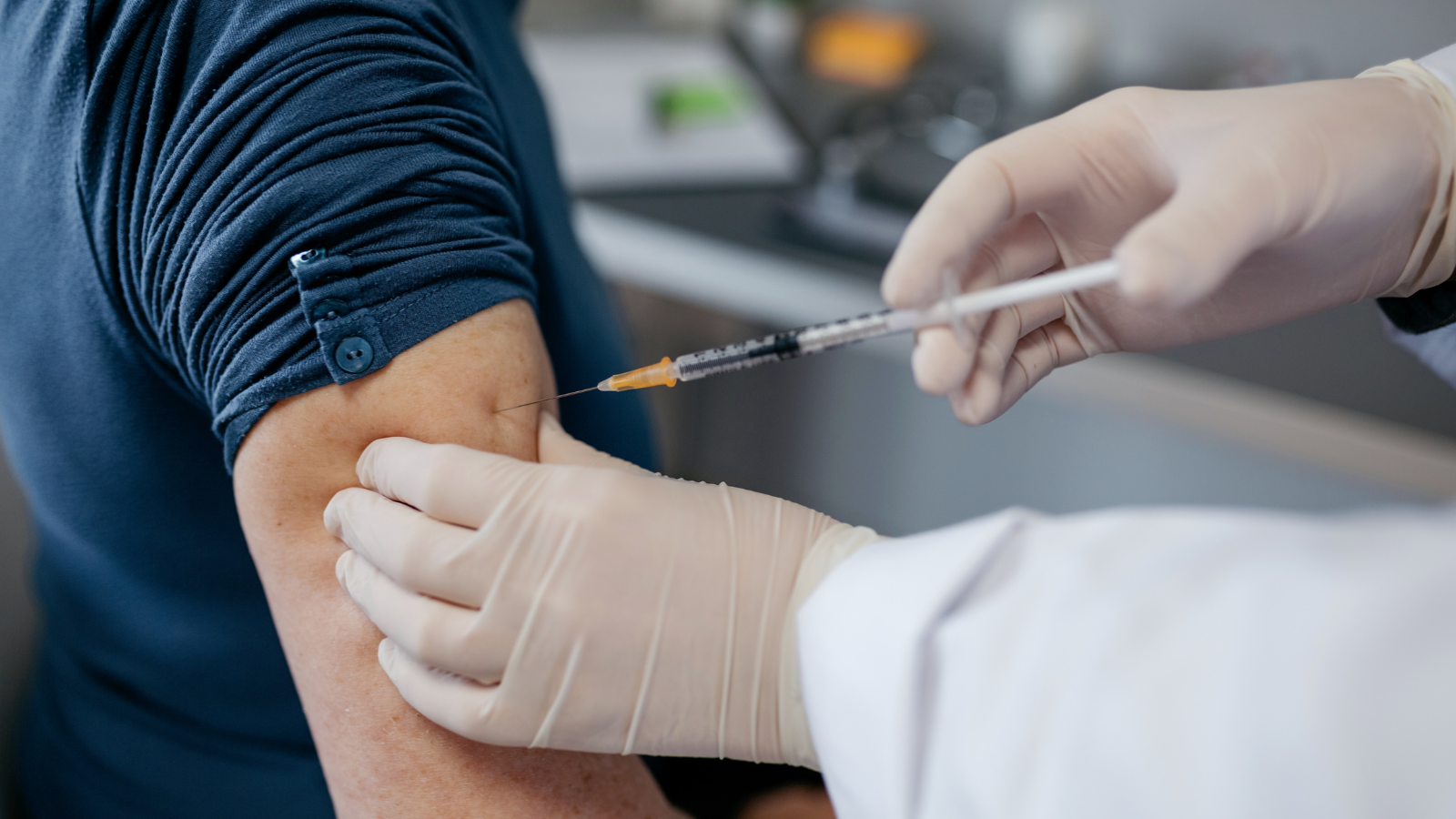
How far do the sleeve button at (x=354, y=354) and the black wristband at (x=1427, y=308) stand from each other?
0.92m

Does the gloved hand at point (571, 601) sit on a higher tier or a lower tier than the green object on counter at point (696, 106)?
lower

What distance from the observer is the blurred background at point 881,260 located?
53.9 inches

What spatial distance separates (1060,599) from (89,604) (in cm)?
87

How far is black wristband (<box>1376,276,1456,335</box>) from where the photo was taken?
2.66 feet

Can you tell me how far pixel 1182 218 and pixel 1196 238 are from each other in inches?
0.6

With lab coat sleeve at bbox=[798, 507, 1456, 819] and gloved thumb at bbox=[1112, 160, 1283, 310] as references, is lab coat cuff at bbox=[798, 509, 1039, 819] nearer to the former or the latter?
lab coat sleeve at bbox=[798, 507, 1456, 819]

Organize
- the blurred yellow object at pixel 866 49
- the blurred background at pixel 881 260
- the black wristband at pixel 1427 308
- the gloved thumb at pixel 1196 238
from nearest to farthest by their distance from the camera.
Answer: the gloved thumb at pixel 1196 238, the black wristband at pixel 1427 308, the blurred background at pixel 881 260, the blurred yellow object at pixel 866 49

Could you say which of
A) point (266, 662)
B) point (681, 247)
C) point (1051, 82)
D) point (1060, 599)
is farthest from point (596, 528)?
point (1051, 82)

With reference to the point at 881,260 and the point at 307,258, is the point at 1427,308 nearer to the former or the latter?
the point at 881,260

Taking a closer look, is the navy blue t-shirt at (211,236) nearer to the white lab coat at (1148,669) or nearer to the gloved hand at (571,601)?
the gloved hand at (571,601)

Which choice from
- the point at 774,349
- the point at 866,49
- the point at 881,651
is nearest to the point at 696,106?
A: the point at 866,49

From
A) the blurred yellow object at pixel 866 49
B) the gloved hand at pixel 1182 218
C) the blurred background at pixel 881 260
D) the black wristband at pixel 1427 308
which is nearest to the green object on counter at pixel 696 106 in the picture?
the blurred background at pixel 881 260

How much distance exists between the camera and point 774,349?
717 mm

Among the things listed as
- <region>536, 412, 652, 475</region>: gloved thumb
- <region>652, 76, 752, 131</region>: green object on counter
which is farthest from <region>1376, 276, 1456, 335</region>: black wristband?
<region>652, 76, 752, 131</region>: green object on counter
